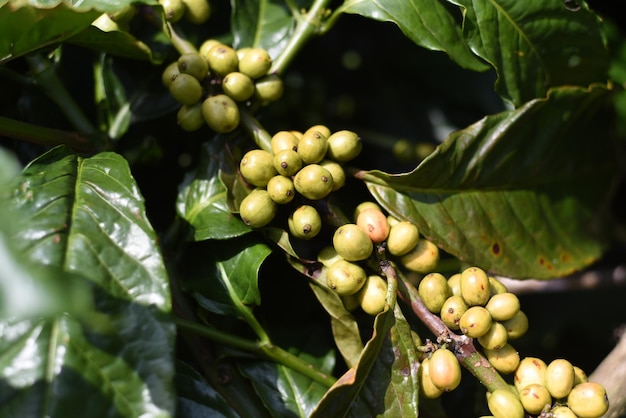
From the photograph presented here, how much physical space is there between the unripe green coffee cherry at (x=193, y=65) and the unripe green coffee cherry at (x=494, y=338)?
801 millimetres

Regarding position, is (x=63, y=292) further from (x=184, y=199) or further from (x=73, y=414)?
(x=184, y=199)

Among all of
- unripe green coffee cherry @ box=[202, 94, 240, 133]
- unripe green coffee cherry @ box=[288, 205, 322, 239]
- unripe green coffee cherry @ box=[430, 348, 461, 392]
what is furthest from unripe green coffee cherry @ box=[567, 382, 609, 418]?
unripe green coffee cherry @ box=[202, 94, 240, 133]

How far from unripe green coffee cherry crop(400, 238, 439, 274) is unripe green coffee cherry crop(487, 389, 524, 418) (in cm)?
29

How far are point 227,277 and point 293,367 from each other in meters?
0.24

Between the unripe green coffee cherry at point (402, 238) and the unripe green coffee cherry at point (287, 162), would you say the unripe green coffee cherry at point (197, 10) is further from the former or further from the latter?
the unripe green coffee cherry at point (402, 238)

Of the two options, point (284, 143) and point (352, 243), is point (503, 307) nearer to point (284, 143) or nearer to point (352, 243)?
point (352, 243)

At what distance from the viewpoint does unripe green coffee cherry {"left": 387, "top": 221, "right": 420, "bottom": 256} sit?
1.41 m

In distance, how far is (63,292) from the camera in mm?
840

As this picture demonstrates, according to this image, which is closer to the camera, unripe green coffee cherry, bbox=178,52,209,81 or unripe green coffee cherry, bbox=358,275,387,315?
unripe green coffee cherry, bbox=358,275,387,315

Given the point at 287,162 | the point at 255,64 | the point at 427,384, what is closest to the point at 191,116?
the point at 255,64

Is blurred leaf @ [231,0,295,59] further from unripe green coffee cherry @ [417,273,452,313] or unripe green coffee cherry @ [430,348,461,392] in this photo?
unripe green coffee cherry @ [430,348,461,392]

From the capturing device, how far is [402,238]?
4.61ft

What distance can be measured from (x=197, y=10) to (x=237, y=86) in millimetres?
289

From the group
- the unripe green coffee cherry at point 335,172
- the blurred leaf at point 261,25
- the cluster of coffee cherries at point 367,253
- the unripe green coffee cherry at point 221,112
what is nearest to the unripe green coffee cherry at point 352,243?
the cluster of coffee cherries at point 367,253
